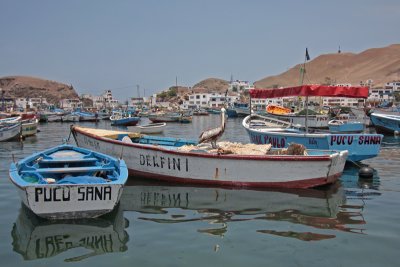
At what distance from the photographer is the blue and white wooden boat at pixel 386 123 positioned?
27734mm

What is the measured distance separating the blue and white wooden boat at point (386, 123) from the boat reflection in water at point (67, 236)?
82.0ft

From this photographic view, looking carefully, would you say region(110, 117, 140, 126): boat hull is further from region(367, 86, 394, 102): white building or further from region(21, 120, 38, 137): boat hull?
region(367, 86, 394, 102): white building

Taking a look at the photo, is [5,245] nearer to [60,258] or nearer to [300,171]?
[60,258]

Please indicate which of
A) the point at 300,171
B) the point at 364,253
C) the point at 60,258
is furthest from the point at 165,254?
the point at 300,171

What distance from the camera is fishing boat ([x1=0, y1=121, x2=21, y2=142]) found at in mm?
23609

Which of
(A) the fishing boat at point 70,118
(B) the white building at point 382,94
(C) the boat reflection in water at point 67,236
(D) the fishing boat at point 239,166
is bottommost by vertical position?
(A) the fishing boat at point 70,118

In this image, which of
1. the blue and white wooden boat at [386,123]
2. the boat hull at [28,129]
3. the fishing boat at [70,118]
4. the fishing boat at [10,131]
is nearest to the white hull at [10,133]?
the fishing boat at [10,131]

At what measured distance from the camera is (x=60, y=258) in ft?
19.4

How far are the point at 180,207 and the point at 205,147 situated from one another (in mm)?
3045

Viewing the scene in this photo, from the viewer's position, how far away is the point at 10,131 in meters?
23.9

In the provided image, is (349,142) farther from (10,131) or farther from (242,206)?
(10,131)

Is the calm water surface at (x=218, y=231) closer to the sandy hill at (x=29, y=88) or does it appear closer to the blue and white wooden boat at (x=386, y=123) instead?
the blue and white wooden boat at (x=386, y=123)

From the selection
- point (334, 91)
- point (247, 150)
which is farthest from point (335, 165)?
point (334, 91)

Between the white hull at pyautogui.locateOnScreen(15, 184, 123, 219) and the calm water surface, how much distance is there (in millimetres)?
231
